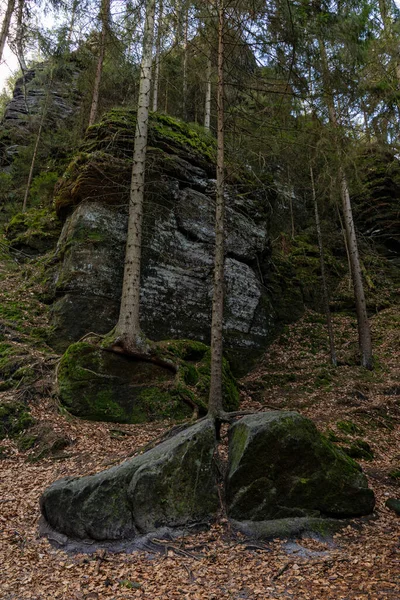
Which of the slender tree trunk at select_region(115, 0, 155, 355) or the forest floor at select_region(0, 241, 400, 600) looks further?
the slender tree trunk at select_region(115, 0, 155, 355)

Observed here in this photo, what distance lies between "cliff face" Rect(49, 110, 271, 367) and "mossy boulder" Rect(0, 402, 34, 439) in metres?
2.55

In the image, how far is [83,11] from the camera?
11.1 meters

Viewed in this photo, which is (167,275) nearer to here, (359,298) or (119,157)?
(119,157)

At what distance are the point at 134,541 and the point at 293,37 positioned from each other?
10.1 m

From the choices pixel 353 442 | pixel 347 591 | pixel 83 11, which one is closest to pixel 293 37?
pixel 83 11

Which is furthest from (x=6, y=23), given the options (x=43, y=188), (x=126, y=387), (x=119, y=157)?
(x=126, y=387)

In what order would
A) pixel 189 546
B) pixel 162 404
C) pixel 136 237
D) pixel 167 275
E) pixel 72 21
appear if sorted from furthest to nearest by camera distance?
pixel 167 275 < pixel 72 21 < pixel 136 237 < pixel 162 404 < pixel 189 546

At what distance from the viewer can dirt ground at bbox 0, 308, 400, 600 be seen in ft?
13.1


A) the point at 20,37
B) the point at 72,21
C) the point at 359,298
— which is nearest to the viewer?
the point at 20,37

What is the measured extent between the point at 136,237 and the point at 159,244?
7.94ft

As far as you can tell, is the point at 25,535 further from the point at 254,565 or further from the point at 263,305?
the point at 263,305

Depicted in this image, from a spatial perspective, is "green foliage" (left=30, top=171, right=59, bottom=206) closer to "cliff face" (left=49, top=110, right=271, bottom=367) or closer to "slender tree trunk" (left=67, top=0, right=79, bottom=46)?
"cliff face" (left=49, top=110, right=271, bottom=367)

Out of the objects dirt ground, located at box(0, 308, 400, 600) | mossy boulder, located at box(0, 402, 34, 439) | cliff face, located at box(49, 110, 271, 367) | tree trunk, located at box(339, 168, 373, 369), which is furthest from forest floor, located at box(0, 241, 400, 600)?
tree trunk, located at box(339, 168, 373, 369)

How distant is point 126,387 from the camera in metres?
8.86
